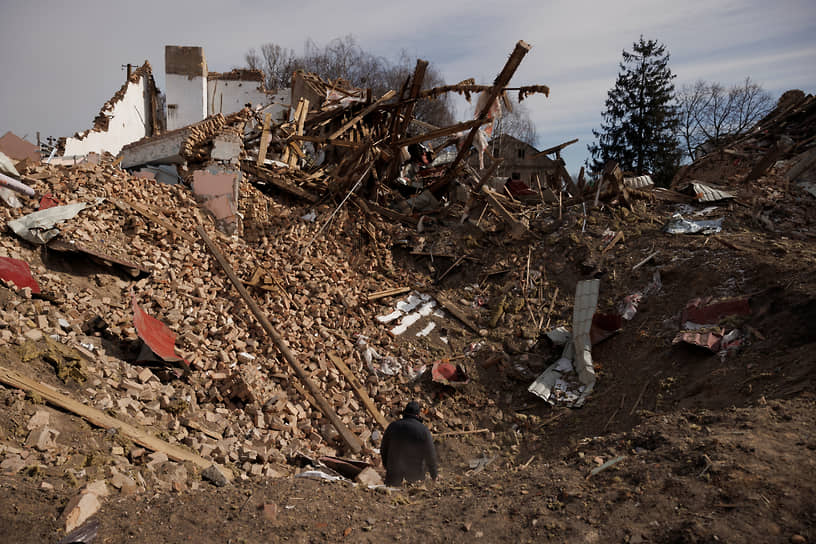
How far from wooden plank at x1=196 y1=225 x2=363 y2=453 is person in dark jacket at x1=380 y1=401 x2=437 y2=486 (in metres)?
1.44

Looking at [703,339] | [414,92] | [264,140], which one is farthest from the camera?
[264,140]

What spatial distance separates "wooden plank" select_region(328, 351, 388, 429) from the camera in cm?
739

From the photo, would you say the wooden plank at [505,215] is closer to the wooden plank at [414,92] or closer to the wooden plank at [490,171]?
the wooden plank at [490,171]

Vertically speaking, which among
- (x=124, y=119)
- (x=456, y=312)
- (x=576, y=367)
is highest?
(x=124, y=119)

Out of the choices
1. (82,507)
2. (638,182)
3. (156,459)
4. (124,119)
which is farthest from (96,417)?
(124,119)

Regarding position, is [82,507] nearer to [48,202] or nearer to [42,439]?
[42,439]

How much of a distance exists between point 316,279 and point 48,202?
4.11m

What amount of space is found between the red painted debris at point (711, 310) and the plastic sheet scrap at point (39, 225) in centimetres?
892

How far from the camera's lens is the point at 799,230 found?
9.74 metres

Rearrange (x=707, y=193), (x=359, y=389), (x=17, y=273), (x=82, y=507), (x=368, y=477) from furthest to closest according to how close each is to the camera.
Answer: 1. (x=707, y=193)
2. (x=359, y=389)
3. (x=17, y=273)
4. (x=368, y=477)
5. (x=82, y=507)

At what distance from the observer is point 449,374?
8.14 meters

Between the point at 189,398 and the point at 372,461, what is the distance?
2368 mm

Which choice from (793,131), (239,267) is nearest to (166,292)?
(239,267)

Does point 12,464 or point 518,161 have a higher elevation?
point 518,161
